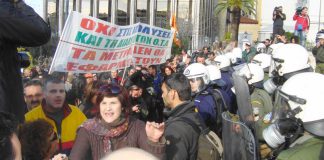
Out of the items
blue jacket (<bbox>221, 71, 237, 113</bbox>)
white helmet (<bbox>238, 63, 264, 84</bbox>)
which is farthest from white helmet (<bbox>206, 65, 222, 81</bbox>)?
white helmet (<bbox>238, 63, 264, 84</bbox>)

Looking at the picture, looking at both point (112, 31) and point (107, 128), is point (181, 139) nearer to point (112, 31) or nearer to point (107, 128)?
point (107, 128)

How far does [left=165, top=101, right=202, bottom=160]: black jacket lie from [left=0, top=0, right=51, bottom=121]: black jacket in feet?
4.78

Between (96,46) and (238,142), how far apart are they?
3.80 m

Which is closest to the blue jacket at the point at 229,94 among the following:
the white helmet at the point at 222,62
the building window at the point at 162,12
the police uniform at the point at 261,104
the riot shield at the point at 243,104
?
the white helmet at the point at 222,62

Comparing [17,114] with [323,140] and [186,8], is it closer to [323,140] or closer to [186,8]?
[323,140]

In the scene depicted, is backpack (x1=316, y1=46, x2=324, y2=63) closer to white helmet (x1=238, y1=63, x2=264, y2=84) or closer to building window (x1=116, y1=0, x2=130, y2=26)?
white helmet (x1=238, y1=63, x2=264, y2=84)

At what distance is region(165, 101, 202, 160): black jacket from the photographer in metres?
4.42

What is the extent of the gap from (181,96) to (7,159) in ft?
9.81

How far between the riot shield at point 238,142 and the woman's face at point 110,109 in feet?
2.79

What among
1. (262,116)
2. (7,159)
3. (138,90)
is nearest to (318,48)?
(138,90)

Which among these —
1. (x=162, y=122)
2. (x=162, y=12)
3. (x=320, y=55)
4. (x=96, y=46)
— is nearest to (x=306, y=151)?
(x=162, y=122)

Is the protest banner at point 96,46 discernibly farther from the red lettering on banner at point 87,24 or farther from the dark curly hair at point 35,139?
the dark curly hair at point 35,139

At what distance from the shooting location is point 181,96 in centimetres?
524

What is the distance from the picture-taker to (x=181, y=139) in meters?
4.53
